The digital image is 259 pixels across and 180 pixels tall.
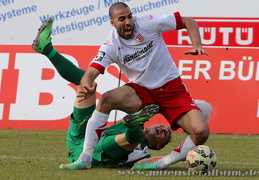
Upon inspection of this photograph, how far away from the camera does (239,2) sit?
12742mm

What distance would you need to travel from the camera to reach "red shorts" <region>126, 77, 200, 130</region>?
7027mm

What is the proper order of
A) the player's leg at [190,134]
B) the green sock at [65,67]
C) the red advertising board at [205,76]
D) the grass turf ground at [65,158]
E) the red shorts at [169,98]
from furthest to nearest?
the red advertising board at [205,76]
the green sock at [65,67]
the red shorts at [169,98]
the player's leg at [190,134]
the grass turf ground at [65,158]

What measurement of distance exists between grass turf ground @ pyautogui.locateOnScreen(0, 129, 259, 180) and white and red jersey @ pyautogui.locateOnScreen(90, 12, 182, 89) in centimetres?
99

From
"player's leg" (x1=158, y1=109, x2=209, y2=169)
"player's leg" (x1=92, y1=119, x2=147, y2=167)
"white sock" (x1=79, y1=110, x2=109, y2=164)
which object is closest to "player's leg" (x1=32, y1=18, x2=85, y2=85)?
"player's leg" (x1=92, y1=119, x2=147, y2=167)

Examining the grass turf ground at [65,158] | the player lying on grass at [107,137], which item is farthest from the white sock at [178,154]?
the player lying on grass at [107,137]

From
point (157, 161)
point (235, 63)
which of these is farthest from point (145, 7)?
point (157, 161)

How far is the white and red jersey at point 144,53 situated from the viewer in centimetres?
709

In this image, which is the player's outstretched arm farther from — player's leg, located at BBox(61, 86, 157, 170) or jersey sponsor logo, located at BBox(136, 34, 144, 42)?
jersey sponsor logo, located at BBox(136, 34, 144, 42)

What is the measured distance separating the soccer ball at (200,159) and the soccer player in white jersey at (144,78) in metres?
0.17

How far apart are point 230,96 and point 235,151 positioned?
9.83 ft

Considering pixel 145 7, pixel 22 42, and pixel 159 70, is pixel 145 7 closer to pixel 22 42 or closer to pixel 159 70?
pixel 22 42

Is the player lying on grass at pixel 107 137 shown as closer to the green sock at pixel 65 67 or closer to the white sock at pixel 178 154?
the green sock at pixel 65 67

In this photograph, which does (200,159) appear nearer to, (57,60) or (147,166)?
(147,166)

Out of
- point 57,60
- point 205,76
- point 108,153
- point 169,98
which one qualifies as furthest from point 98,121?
point 205,76
